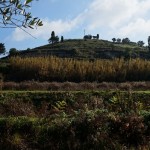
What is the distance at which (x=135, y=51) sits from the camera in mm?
110062

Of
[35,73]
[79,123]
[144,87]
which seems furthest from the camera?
[35,73]

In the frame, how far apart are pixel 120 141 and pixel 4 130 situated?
325 centimetres

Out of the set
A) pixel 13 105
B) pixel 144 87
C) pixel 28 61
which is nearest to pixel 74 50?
pixel 28 61

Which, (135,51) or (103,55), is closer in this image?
(103,55)

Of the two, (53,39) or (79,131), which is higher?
(53,39)

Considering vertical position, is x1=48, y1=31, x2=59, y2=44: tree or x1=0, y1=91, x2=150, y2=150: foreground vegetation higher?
x1=48, y1=31, x2=59, y2=44: tree

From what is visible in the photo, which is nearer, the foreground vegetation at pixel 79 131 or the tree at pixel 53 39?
the foreground vegetation at pixel 79 131

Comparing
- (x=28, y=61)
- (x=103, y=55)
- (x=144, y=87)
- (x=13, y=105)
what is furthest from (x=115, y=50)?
(x=13, y=105)

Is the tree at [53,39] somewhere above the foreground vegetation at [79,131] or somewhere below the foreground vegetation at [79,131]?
above

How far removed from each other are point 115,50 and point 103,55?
5.87m

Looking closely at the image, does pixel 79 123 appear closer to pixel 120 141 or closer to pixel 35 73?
pixel 120 141

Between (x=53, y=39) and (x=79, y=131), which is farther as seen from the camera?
(x=53, y=39)

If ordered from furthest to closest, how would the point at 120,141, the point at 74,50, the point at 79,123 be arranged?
1. the point at 74,50
2. the point at 79,123
3. the point at 120,141

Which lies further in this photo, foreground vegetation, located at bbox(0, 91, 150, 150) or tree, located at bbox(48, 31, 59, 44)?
tree, located at bbox(48, 31, 59, 44)
